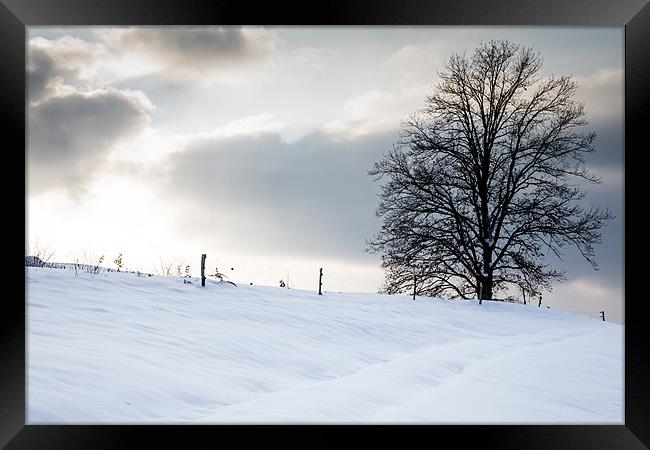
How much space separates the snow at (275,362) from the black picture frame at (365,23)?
0.15m

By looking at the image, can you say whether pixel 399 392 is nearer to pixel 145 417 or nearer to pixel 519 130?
pixel 145 417

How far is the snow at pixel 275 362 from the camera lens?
3531 millimetres

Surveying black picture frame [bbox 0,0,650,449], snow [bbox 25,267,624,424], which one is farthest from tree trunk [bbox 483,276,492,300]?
black picture frame [bbox 0,0,650,449]

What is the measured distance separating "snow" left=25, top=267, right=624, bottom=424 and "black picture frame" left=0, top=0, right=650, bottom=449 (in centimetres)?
15

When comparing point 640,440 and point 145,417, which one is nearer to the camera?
point 640,440

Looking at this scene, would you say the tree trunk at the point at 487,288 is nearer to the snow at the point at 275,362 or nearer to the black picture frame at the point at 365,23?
the snow at the point at 275,362

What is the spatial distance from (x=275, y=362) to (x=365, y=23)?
3.48 metres

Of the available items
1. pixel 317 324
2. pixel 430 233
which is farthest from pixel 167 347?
pixel 430 233

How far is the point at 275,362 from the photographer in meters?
5.32

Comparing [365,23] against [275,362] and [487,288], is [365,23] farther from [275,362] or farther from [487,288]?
[487,288]

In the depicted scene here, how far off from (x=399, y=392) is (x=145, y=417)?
2056mm

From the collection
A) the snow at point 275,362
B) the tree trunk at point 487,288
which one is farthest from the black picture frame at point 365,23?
the tree trunk at point 487,288

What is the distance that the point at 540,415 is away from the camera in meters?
4.07

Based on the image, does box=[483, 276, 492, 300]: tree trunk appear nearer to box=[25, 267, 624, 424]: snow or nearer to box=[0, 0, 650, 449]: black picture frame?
box=[25, 267, 624, 424]: snow
